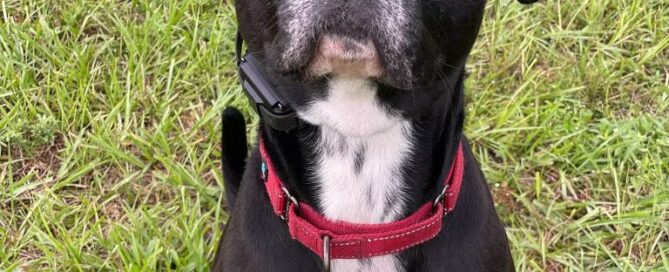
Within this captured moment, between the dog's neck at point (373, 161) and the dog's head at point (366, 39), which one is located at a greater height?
the dog's head at point (366, 39)

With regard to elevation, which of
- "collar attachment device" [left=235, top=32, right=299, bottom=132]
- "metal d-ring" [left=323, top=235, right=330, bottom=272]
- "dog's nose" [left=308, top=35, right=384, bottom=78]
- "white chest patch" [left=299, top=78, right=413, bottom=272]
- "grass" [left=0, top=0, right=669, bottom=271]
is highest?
"dog's nose" [left=308, top=35, right=384, bottom=78]

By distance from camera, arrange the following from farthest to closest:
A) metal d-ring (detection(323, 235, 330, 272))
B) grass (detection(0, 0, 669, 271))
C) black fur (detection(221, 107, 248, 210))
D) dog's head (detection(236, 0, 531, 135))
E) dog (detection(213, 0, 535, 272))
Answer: grass (detection(0, 0, 669, 271)), black fur (detection(221, 107, 248, 210)), metal d-ring (detection(323, 235, 330, 272)), dog (detection(213, 0, 535, 272)), dog's head (detection(236, 0, 531, 135))

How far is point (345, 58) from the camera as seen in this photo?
180 cm

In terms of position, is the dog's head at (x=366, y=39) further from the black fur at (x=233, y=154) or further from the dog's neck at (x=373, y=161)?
the black fur at (x=233, y=154)

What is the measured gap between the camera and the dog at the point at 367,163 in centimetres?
192

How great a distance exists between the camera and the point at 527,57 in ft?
12.9

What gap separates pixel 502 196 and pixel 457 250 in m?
1.23

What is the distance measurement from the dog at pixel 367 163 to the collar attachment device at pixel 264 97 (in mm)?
21

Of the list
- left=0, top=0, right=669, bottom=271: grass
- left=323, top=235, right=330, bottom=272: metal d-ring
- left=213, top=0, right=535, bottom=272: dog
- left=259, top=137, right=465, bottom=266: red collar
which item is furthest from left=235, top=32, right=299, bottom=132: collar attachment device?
left=0, top=0, right=669, bottom=271: grass

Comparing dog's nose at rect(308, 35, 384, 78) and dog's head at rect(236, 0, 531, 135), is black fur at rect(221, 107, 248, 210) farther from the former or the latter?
dog's nose at rect(308, 35, 384, 78)

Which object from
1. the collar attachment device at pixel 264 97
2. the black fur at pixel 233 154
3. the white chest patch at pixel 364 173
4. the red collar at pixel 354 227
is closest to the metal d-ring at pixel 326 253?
the red collar at pixel 354 227

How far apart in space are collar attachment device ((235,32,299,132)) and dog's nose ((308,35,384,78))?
201mm

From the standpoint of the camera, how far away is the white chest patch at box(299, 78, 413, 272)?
6.91 ft

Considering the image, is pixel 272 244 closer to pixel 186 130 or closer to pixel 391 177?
pixel 391 177
